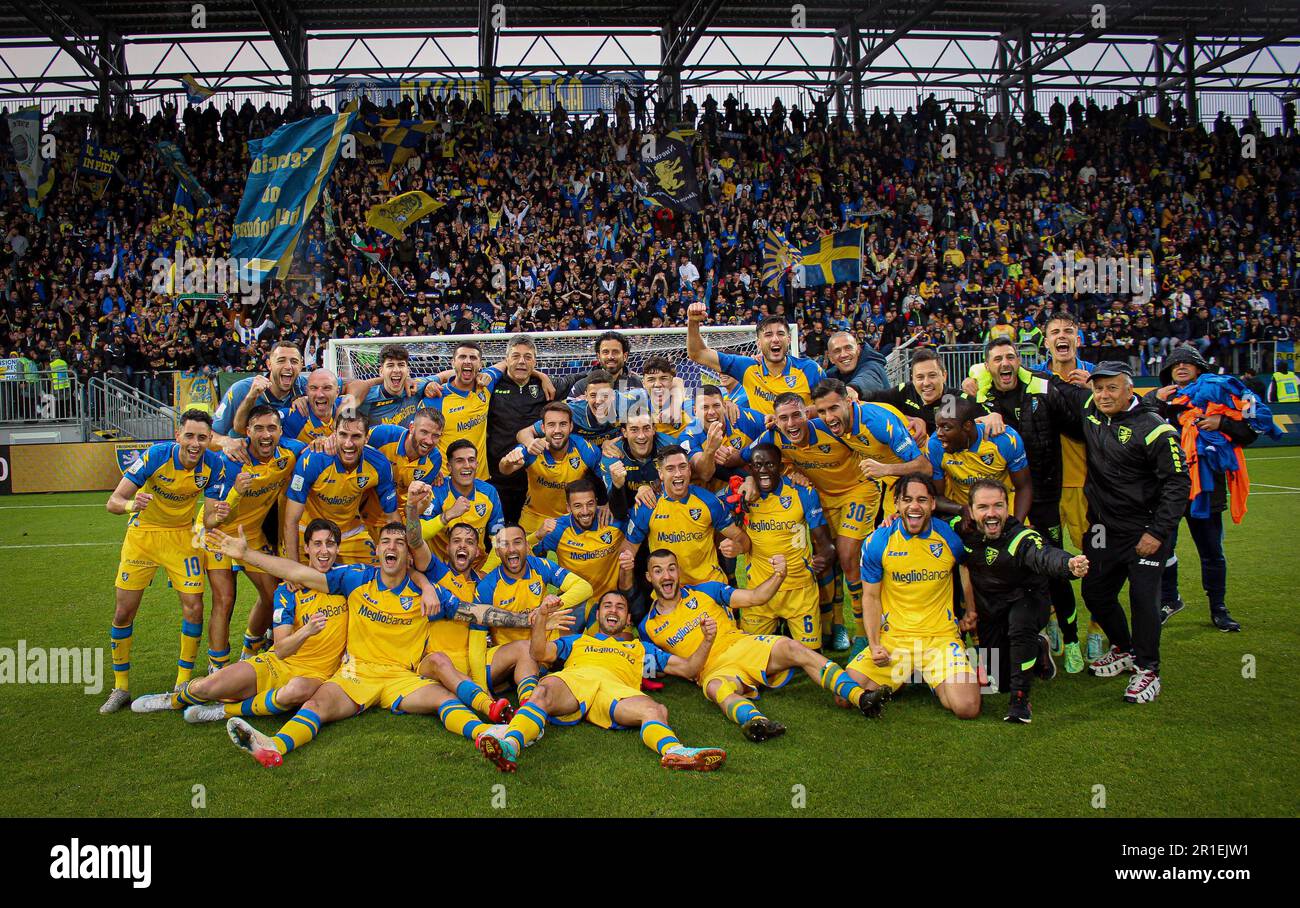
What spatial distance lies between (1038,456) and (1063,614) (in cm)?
104

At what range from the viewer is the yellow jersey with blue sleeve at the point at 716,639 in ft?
17.4

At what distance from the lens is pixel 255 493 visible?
590cm

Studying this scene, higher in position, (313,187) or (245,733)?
(313,187)

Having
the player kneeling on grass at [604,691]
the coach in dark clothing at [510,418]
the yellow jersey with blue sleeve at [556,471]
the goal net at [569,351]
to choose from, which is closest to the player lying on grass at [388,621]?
the player kneeling on grass at [604,691]

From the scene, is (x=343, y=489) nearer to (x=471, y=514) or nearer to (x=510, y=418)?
(x=471, y=514)

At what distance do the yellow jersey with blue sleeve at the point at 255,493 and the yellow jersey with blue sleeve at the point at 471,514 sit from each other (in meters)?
0.94

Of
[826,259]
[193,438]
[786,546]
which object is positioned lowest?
[786,546]

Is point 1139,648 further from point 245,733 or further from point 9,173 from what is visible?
point 9,173

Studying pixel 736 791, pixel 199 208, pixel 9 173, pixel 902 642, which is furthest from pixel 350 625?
pixel 9 173

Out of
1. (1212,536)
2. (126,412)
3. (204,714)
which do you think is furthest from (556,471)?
(126,412)

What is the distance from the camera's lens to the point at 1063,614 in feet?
18.6

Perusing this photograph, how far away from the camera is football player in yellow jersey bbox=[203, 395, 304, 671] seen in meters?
5.62

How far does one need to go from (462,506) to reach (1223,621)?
5526mm

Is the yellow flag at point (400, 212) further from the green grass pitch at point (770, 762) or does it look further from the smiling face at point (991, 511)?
the smiling face at point (991, 511)
